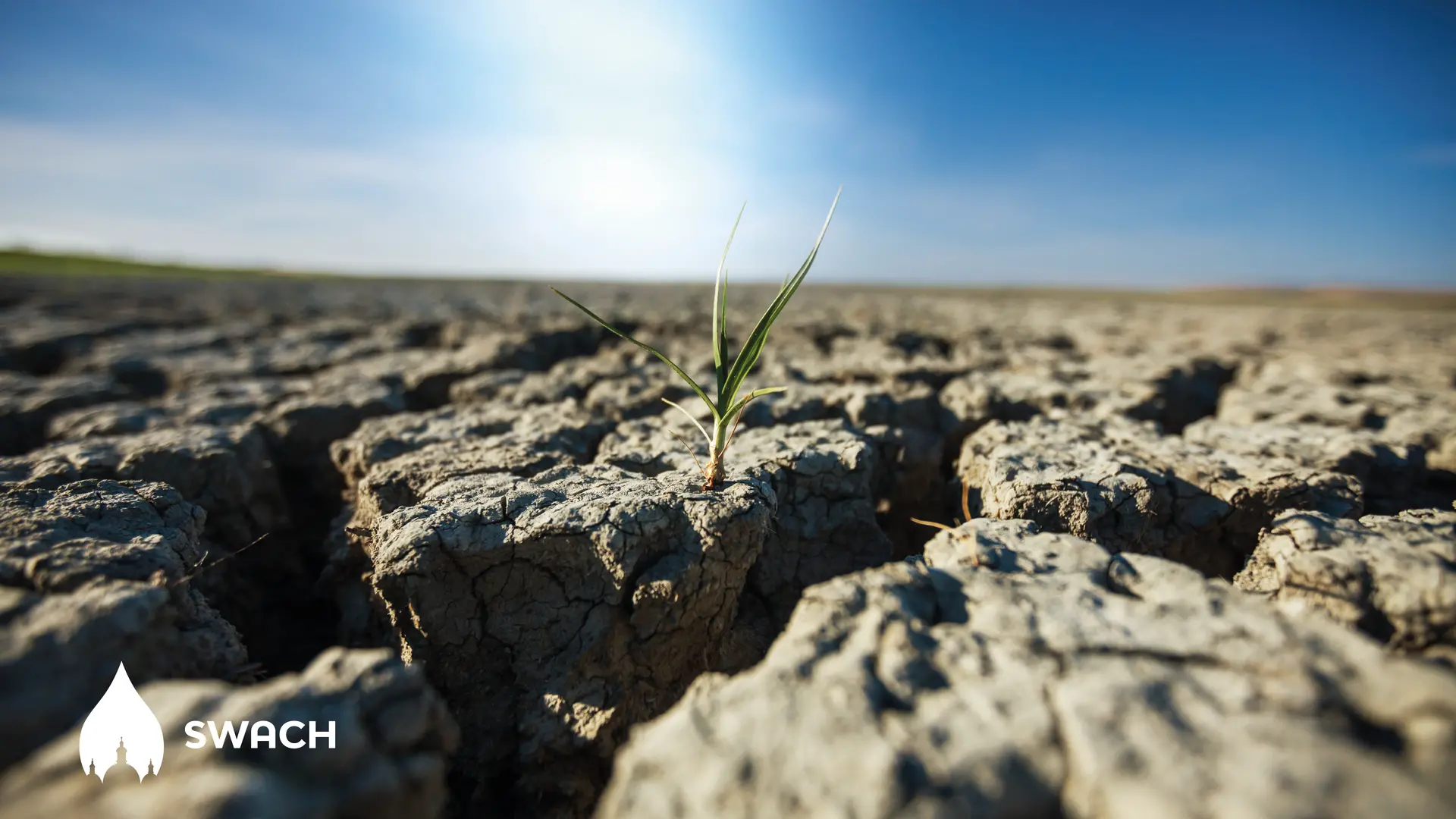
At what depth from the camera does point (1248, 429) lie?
9.30 feet

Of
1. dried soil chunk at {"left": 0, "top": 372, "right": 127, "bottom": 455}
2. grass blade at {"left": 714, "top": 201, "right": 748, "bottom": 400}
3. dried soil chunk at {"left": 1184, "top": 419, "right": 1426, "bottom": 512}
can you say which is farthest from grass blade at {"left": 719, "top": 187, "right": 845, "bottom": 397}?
dried soil chunk at {"left": 0, "top": 372, "right": 127, "bottom": 455}

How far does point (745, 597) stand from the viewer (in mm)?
1976

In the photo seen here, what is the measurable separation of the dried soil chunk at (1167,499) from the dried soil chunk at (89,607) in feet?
7.76

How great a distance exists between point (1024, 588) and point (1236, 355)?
513 centimetres

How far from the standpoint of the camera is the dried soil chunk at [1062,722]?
3.05 ft

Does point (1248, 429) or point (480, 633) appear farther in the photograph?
point (1248, 429)

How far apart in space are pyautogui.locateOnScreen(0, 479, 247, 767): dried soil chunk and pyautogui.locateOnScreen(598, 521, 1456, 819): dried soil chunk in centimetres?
110

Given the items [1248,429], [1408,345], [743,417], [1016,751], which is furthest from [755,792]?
[1408,345]

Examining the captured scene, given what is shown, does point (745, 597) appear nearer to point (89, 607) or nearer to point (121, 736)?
point (121, 736)

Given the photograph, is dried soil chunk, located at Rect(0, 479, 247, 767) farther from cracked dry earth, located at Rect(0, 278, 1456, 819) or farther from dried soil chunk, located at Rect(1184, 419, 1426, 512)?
dried soil chunk, located at Rect(1184, 419, 1426, 512)

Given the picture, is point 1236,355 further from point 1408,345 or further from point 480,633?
point 480,633

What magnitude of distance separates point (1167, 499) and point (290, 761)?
258 centimetres

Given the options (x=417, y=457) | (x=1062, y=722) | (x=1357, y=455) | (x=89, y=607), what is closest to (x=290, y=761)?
(x=89, y=607)

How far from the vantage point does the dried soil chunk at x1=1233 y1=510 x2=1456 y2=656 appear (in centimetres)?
134
